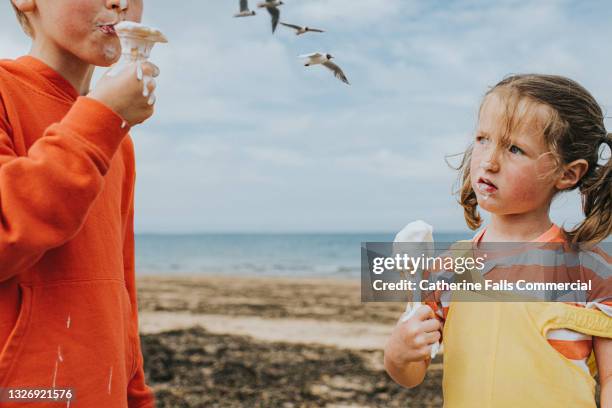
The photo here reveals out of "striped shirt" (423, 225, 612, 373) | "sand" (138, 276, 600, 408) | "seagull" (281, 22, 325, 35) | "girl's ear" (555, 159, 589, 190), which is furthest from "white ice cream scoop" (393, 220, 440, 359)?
"sand" (138, 276, 600, 408)

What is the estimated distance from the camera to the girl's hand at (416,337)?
212cm

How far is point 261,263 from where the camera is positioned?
45.6 meters

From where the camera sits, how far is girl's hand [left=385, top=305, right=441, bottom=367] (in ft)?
6.96

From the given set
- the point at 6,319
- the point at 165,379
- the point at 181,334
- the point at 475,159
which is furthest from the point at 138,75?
the point at 181,334

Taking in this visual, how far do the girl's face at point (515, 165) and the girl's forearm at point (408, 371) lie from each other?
2.11 feet

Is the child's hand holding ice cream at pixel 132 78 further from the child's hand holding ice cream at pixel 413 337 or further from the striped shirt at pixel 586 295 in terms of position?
the striped shirt at pixel 586 295

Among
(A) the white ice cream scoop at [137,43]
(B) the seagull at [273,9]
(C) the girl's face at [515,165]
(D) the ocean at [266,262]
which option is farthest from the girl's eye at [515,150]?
(D) the ocean at [266,262]

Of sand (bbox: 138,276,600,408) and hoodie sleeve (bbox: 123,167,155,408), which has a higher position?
hoodie sleeve (bbox: 123,167,155,408)

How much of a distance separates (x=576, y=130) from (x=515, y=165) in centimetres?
32

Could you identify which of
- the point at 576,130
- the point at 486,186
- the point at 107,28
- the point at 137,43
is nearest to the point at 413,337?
the point at 486,186

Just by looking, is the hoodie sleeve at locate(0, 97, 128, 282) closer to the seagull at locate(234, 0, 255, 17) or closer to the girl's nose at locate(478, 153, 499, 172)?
the seagull at locate(234, 0, 255, 17)

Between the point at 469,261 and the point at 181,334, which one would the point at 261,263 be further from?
the point at 469,261

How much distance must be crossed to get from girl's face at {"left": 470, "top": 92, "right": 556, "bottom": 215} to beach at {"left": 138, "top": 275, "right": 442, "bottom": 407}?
18.5 feet

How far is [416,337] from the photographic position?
6.98ft
